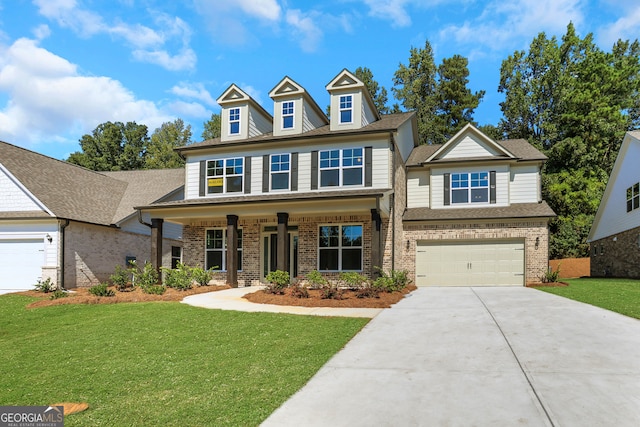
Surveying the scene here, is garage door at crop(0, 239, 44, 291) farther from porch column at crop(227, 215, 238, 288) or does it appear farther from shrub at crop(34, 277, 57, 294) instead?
porch column at crop(227, 215, 238, 288)

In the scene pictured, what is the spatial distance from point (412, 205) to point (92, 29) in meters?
14.3

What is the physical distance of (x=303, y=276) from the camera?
672 inches

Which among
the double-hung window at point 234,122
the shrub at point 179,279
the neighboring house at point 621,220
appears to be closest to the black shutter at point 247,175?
the double-hung window at point 234,122

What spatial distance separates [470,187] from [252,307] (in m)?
12.1

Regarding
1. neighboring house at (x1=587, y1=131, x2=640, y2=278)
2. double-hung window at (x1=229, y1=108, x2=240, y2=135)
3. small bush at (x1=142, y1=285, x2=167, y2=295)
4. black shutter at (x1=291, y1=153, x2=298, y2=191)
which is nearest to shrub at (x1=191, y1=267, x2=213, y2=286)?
small bush at (x1=142, y1=285, x2=167, y2=295)

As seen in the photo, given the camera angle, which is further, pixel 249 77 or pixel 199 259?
pixel 249 77

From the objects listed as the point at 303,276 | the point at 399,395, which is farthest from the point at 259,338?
the point at 303,276

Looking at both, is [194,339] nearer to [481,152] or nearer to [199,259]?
[199,259]

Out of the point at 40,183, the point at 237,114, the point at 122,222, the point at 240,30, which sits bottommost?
the point at 122,222

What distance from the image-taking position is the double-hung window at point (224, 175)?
60.0 ft

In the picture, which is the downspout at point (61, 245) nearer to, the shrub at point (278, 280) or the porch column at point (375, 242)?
the shrub at point (278, 280)

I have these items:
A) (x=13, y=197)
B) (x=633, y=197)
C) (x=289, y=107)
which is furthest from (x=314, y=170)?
(x=633, y=197)

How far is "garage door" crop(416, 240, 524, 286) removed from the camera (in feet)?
59.2

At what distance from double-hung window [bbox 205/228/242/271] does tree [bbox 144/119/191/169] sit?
26.9 meters
